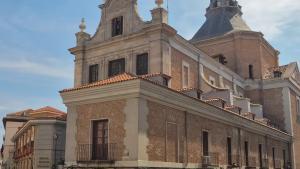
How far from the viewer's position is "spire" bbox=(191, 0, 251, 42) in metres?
40.4

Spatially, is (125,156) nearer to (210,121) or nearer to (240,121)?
(210,121)

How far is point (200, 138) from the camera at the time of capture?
64.0ft

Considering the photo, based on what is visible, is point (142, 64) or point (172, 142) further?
point (142, 64)

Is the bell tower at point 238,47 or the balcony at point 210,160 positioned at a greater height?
the bell tower at point 238,47

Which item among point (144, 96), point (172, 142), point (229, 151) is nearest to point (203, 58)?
point (229, 151)

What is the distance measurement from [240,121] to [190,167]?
22.3 feet

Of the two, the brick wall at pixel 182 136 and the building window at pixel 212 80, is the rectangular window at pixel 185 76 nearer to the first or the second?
the building window at pixel 212 80

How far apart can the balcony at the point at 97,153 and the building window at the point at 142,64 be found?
28.7ft

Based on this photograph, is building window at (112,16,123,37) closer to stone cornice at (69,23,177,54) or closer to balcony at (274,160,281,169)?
stone cornice at (69,23,177,54)

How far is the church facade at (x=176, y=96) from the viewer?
52.6ft

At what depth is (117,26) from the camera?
2631 cm

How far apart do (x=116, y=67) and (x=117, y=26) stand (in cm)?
274

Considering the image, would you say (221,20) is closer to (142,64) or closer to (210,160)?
(142,64)

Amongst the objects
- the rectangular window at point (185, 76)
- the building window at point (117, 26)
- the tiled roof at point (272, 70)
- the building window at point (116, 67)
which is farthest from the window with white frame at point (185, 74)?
the tiled roof at point (272, 70)
